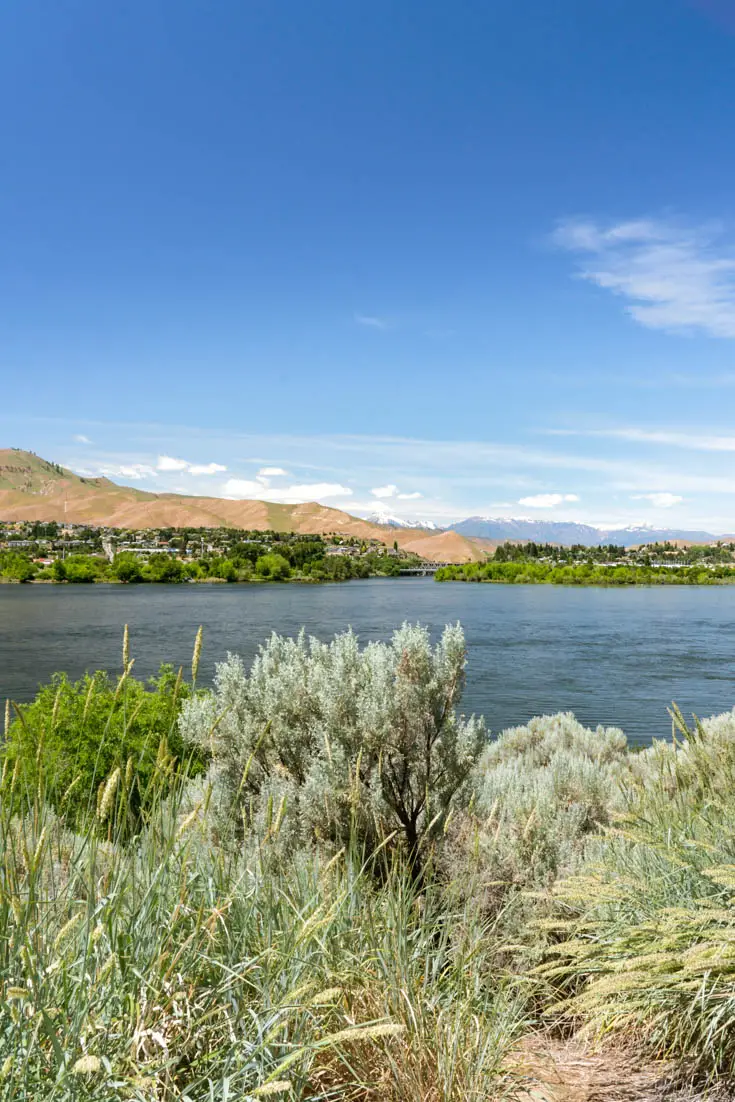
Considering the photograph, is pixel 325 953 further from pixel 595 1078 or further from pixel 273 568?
pixel 273 568

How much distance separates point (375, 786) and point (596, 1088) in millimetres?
2804

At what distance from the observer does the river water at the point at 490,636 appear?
28.6 meters

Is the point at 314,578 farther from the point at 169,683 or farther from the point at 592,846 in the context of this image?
the point at 592,846

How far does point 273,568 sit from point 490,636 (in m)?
70.9

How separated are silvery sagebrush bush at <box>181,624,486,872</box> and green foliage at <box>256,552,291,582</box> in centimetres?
10925

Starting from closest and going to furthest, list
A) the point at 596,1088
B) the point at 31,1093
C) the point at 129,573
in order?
1. the point at 31,1093
2. the point at 596,1088
3. the point at 129,573

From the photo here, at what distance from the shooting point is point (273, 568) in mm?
115688

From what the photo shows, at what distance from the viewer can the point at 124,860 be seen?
8.92 ft

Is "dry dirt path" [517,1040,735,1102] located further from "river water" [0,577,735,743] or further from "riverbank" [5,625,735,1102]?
"river water" [0,577,735,743]

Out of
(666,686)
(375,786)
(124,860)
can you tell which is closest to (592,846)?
(375,786)

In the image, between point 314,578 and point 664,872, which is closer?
point 664,872

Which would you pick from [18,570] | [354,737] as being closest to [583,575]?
[18,570]

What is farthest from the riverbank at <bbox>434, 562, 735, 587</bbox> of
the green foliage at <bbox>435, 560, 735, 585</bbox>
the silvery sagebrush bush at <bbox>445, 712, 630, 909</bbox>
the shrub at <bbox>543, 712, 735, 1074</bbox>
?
the shrub at <bbox>543, 712, 735, 1074</bbox>

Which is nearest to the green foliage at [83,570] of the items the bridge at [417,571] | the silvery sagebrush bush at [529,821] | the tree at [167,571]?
the tree at [167,571]
